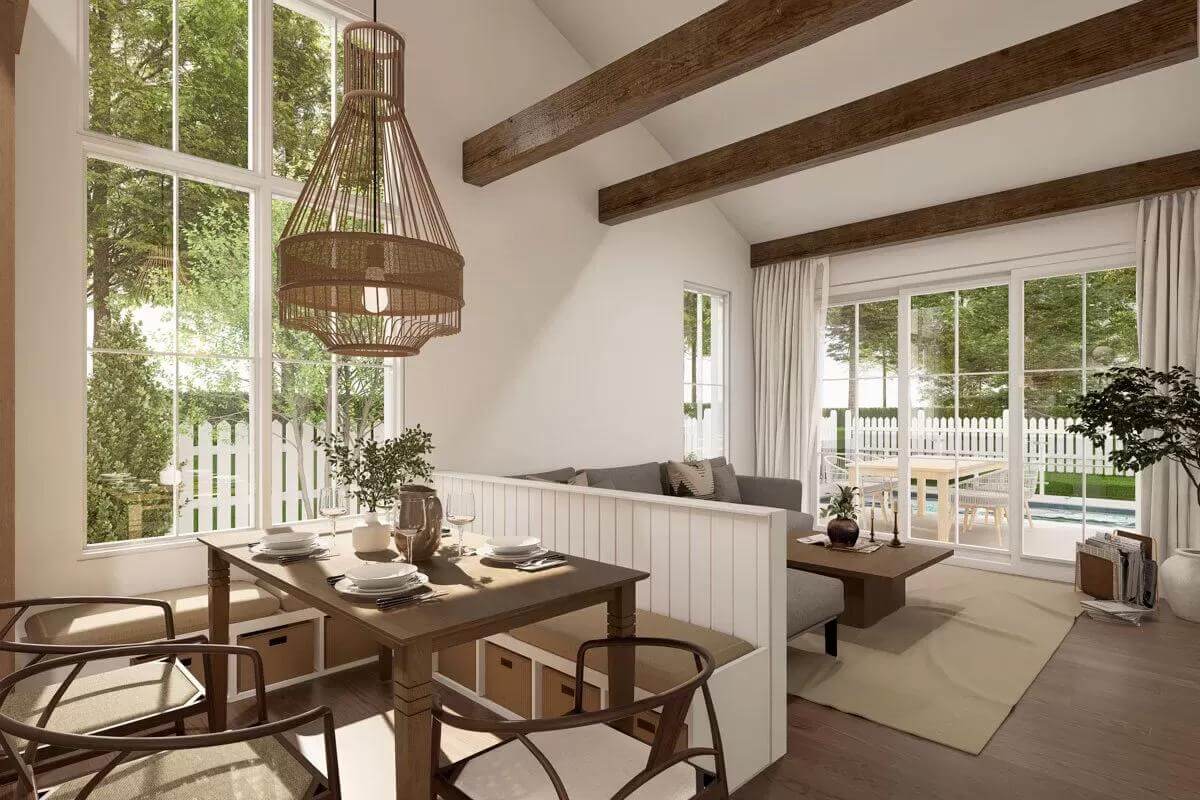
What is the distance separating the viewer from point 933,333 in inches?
222

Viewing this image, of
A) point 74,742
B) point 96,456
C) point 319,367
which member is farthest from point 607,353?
point 74,742

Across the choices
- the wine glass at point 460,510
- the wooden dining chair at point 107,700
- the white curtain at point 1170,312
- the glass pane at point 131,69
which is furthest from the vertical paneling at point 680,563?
the white curtain at point 1170,312

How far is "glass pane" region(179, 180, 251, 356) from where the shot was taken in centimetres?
307

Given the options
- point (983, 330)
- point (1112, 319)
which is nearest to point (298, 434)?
point (983, 330)

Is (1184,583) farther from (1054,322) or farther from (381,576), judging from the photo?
(381,576)

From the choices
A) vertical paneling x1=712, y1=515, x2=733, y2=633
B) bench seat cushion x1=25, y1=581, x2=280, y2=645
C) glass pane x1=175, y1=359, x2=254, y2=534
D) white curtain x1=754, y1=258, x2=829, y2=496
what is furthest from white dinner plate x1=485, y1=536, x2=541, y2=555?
white curtain x1=754, y1=258, x2=829, y2=496

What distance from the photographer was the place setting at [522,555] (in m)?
1.96

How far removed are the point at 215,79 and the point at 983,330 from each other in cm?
542

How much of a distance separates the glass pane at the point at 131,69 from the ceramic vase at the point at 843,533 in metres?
3.97

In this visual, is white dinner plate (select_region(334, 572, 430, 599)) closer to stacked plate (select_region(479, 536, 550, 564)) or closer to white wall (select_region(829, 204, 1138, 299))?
stacked plate (select_region(479, 536, 550, 564))

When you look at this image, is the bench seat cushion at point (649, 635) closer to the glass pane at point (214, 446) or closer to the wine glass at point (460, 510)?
the wine glass at point (460, 510)

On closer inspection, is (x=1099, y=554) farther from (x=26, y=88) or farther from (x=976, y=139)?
(x=26, y=88)

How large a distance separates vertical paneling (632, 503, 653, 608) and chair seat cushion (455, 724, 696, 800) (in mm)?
1026

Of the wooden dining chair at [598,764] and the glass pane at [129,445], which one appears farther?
the glass pane at [129,445]
